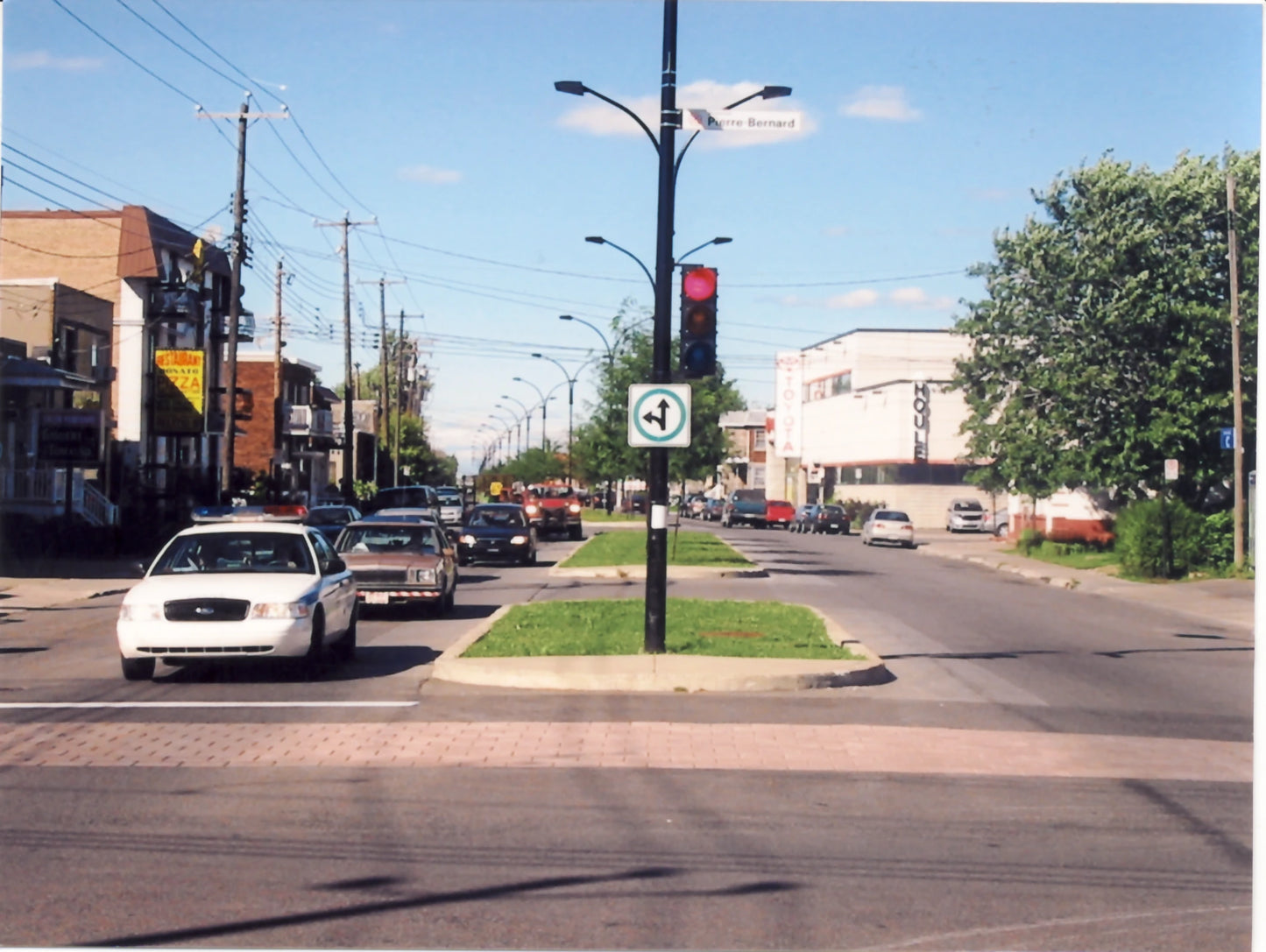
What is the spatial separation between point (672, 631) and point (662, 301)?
168 inches

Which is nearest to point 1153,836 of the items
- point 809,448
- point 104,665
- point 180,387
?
point 104,665

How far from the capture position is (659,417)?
15.6 meters

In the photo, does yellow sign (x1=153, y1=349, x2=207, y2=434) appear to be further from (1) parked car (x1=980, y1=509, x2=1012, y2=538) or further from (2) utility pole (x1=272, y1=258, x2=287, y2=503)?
(1) parked car (x1=980, y1=509, x2=1012, y2=538)

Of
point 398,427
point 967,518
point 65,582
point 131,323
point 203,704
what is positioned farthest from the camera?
point 398,427

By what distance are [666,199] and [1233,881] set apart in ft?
31.9

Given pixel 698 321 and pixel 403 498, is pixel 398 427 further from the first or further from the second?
pixel 698 321

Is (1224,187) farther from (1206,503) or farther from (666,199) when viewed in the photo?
(666,199)

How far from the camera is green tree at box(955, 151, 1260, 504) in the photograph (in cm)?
3797

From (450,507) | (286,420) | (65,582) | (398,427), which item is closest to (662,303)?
(65,582)

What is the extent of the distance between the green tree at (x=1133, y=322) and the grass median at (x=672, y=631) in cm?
1858

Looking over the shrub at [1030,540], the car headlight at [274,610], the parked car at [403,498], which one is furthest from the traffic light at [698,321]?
the parked car at [403,498]

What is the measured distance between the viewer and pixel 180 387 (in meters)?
47.7

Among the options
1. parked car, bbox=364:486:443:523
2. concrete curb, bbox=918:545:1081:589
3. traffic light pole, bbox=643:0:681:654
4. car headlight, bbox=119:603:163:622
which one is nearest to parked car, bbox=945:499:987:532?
concrete curb, bbox=918:545:1081:589

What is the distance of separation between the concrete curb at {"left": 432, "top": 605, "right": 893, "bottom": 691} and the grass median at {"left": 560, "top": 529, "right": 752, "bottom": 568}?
19.2 metres
